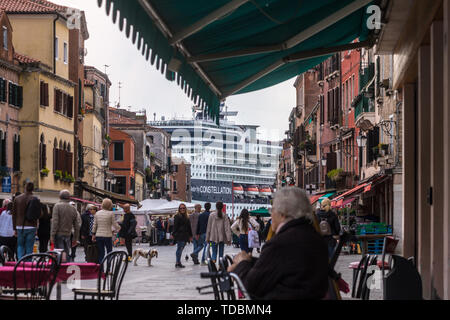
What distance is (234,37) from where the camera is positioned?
896 centimetres

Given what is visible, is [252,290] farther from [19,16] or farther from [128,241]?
[19,16]

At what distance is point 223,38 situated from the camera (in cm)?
891

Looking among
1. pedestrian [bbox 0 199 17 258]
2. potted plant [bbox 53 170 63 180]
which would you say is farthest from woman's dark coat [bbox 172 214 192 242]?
potted plant [bbox 53 170 63 180]

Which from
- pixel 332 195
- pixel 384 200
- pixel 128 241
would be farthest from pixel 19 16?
pixel 128 241

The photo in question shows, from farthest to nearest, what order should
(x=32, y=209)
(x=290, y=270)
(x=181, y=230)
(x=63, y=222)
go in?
1. (x=181, y=230)
2. (x=63, y=222)
3. (x=32, y=209)
4. (x=290, y=270)

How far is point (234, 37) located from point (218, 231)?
14.8 meters

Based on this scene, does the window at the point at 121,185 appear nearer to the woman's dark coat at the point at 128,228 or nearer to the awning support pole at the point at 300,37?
the woman's dark coat at the point at 128,228

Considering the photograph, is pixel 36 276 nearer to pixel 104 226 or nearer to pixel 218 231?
pixel 104 226

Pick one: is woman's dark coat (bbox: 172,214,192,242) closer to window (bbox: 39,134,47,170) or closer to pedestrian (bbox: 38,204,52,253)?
pedestrian (bbox: 38,204,52,253)

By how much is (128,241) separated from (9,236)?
7.48 meters

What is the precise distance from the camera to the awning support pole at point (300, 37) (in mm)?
9016

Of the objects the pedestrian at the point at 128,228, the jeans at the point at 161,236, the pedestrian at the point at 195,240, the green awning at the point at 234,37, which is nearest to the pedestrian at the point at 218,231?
the pedestrian at the point at 195,240

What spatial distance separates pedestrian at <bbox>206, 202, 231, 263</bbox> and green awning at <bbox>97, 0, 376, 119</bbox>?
39.8 ft

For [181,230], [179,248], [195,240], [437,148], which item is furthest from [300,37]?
[195,240]
